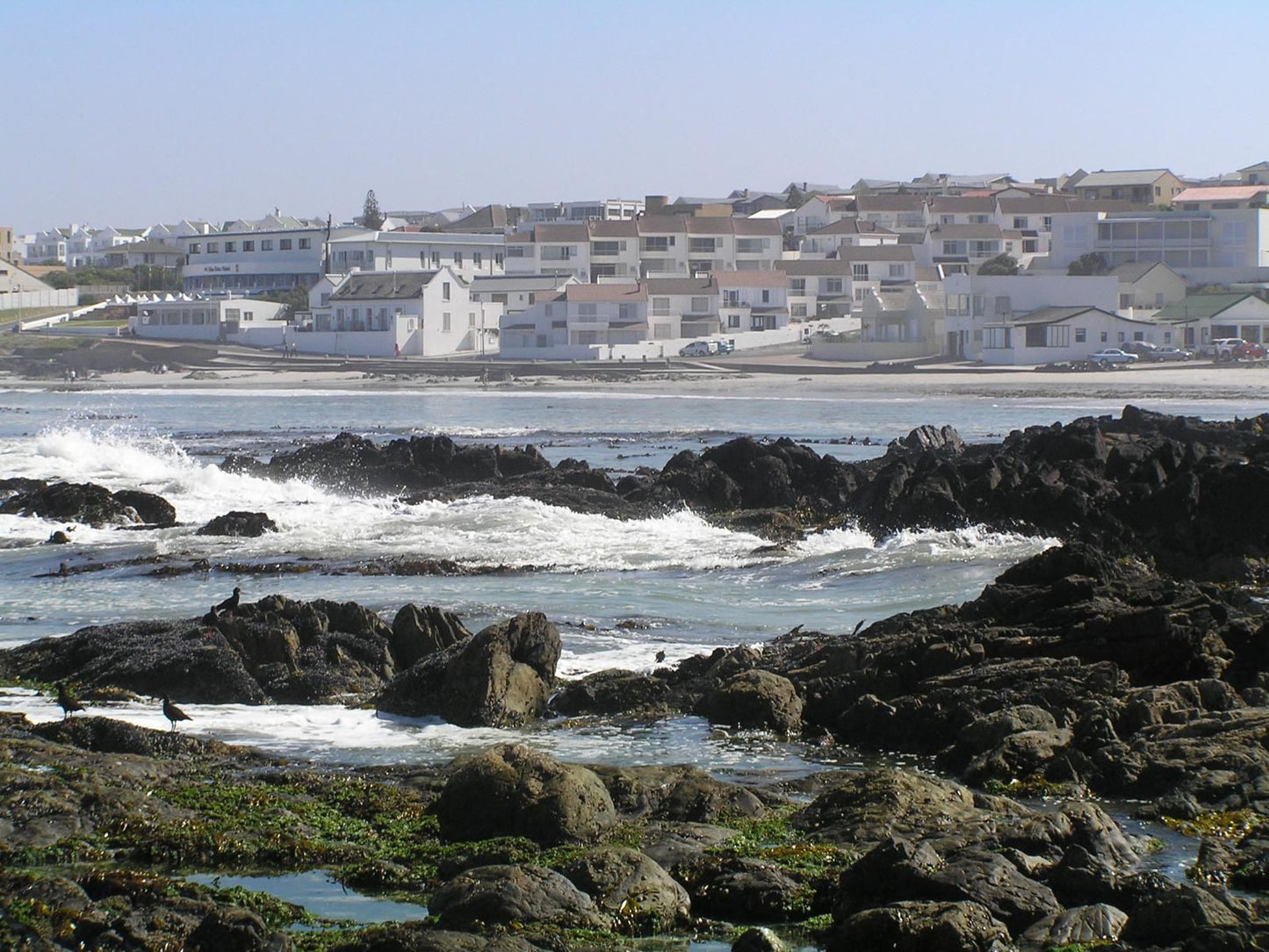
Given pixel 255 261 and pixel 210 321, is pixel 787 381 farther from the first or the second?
pixel 255 261

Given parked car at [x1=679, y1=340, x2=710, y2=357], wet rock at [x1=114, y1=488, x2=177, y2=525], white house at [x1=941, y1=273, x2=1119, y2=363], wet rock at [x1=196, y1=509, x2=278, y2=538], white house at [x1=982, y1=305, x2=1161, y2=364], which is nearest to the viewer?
wet rock at [x1=196, y1=509, x2=278, y2=538]

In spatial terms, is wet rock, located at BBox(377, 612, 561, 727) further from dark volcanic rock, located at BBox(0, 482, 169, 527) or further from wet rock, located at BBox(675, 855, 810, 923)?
dark volcanic rock, located at BBox(0, 482, 169, 527)

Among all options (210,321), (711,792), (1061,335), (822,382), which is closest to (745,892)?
(711,792)

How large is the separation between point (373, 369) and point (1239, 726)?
227 feet

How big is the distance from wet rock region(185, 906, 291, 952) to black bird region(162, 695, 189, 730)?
5047 mm

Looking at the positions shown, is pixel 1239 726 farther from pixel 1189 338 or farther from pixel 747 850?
pixel 1189 338

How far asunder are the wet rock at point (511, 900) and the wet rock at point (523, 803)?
4.23 feet

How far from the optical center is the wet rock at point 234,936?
7.91 meters

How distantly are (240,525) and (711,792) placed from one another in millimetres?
17380

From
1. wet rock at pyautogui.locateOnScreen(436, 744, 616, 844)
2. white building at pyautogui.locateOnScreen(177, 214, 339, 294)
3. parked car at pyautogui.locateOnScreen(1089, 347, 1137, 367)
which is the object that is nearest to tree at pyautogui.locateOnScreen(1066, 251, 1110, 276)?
parked car at pyautogui.locateOnScreen(1089, 347, 1137, 367)

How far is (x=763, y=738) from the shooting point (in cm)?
1330

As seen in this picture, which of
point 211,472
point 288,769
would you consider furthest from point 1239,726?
point 211,472

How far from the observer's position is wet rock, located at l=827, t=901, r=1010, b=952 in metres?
7.91

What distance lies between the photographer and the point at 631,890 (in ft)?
28.8
